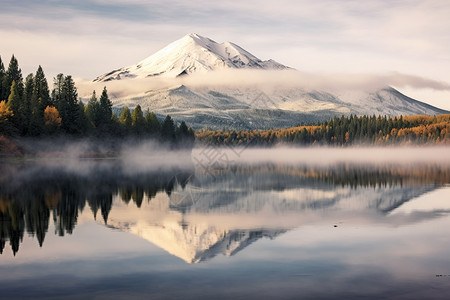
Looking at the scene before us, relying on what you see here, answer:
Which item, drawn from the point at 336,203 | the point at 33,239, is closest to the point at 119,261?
the point at 33,239

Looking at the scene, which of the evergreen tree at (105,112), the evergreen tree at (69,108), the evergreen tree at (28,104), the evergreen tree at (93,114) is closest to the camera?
the evergreen tree at (28,104)

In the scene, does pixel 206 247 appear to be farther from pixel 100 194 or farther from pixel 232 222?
pixel 100 194

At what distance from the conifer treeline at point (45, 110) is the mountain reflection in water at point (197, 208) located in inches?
2902

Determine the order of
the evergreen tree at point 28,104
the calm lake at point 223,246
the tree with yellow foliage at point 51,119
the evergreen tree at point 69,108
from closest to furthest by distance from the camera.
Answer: the calm lake at point 223,246 < the evergreen tree at point 28,104 < the tree with yellow foliage at point 51,119 < the evergreen tree at point 69,108

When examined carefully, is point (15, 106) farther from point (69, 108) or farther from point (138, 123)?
point (138, 123)

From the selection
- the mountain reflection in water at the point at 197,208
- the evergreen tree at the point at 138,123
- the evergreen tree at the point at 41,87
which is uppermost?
the evergreen tree at the point at 41,87

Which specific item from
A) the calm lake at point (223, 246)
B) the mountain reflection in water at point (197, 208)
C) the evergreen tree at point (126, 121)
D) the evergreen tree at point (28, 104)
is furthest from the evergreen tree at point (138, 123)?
the calm lake at point (223, 246)

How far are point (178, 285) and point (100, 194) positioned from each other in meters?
33.1

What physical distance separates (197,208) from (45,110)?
11071cm

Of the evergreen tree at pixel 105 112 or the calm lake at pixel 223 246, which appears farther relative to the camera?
the evergreen tree at pixel 105 112

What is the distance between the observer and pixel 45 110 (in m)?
143

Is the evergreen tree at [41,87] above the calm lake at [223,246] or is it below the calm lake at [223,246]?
above

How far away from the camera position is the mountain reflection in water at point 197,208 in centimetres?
2994

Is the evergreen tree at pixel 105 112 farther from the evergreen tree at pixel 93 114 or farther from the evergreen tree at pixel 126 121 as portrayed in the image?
the evergreen tree at pixel 126 121
